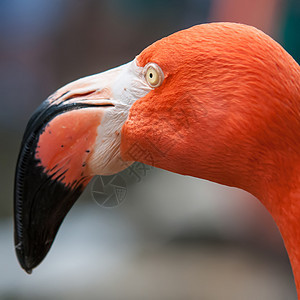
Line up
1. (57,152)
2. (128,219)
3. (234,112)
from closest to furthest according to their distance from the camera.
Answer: (234,112)
(57,152)
(128,219)

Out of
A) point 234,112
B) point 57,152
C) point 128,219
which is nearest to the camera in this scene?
point 234,112

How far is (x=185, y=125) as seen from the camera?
2.39 ft

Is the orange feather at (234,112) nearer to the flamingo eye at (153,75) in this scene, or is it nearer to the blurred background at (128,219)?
the flamingo eye at (153,75)

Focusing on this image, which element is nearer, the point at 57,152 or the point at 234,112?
the point at 234,112

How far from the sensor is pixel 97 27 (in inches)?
80.2

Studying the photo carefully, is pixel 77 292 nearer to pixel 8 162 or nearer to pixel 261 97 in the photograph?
pixel 8 162

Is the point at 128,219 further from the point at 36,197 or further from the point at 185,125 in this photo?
the point at 185,125

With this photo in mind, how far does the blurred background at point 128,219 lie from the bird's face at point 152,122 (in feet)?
3.48

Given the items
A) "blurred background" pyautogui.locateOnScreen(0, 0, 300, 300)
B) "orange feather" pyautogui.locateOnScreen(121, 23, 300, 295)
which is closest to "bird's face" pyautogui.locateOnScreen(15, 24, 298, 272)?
"orange feather" pyautogui.locateOnScreen(121, 23, 300, 295)

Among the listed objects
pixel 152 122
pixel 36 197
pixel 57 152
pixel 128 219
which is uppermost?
pixel 152 122

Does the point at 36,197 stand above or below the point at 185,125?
below

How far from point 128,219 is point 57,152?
→ 1.57 meters

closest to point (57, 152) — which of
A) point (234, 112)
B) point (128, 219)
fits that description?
point (234, 112)

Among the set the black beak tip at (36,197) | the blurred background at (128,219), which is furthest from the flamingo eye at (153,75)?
the blurred background at (128,219)
